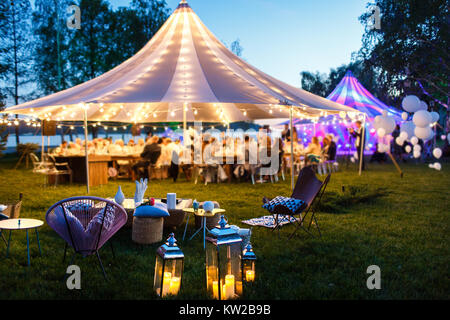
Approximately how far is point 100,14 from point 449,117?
18.3 m

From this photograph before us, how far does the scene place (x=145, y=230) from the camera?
4.41 metres

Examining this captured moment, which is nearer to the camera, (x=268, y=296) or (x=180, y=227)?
(x=268, y=296)

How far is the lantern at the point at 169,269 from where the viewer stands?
2.88 m

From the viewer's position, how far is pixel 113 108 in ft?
40.1

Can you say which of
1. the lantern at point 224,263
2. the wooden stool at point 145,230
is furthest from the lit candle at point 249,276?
the wooden stool at point 145,230

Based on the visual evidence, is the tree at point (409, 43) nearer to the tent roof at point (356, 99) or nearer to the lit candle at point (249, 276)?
the tent roof at point (356, 99)

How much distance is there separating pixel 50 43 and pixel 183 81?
17155 millimetres

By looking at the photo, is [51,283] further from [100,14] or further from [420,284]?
[100,14]

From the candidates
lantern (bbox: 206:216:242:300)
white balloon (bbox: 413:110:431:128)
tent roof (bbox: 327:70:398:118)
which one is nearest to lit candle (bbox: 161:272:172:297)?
lantern (bbox: 206:216:242:300)

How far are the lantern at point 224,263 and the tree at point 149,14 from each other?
21.3 m

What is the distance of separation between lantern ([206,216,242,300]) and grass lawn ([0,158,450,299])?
0.14 m

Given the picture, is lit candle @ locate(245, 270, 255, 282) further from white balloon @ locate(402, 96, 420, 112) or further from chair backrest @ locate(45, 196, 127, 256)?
white balloon @ locate(402, 96, 420, 112)

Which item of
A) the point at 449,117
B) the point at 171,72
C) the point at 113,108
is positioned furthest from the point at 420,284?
the point at 449,117

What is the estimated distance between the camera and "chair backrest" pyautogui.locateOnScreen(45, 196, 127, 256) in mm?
3330
